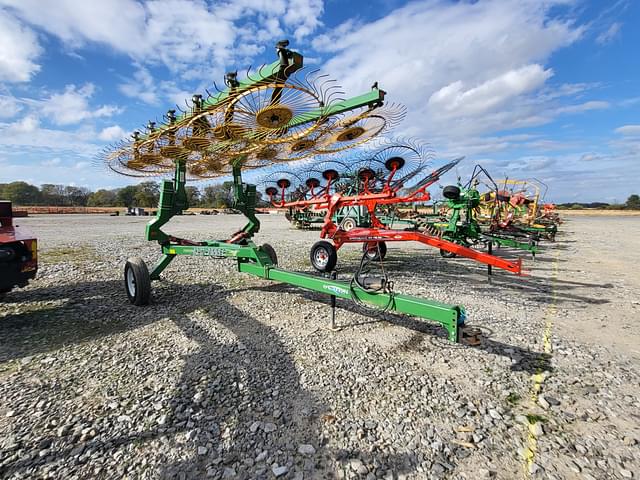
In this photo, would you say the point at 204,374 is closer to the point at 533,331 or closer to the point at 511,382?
the point at 511,382

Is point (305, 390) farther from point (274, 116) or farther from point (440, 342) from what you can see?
point (274, 116)

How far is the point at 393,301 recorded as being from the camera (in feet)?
12.3

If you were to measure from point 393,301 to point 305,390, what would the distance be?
1.39 metres

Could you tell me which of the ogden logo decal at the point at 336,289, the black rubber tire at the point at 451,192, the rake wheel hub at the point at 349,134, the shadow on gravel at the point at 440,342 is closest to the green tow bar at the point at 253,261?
the ogden logo decal at the point at 336,289

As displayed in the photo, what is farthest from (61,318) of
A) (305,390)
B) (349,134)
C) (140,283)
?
(349,134)

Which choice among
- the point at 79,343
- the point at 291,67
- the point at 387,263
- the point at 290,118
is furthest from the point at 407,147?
the point at 79,343

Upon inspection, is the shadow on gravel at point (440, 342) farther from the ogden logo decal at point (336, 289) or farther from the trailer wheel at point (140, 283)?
the trailer wheel at point (140, 283)

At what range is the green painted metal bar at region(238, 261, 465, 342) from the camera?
10.8 feet

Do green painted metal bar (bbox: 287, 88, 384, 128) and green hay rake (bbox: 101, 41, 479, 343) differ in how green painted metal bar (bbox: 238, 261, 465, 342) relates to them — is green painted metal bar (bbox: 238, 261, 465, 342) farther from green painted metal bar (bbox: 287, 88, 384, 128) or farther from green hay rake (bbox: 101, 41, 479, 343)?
green painted metal bar (bbox: 287, 88, 384, 128)

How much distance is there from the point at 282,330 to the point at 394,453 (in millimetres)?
2556

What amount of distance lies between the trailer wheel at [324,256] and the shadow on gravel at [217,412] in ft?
11.3

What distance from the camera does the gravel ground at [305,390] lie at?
93.1 inches

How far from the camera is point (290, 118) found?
439 cm

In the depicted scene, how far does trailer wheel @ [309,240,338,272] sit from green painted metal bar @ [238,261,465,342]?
3040 mm
